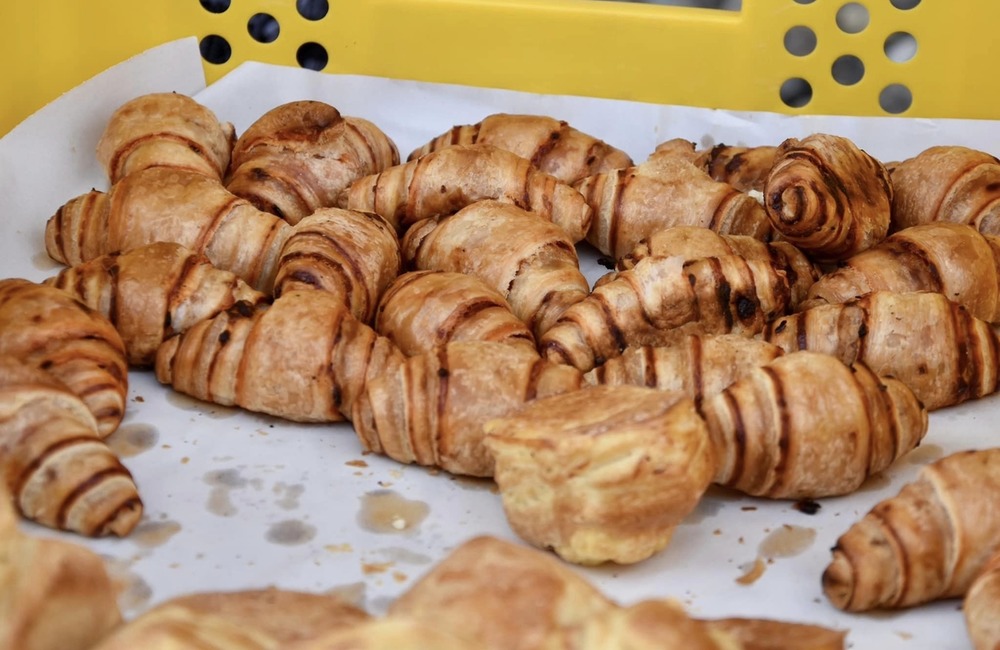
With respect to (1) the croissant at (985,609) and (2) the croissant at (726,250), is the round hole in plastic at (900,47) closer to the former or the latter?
(2) the croissant at (726,250)

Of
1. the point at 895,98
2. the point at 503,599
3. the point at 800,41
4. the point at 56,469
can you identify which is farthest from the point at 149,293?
the point at 895,98

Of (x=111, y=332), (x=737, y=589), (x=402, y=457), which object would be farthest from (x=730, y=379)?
(x=111, y=332)

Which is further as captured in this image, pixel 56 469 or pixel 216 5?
pixel 216 5

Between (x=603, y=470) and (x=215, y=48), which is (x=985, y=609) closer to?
(x=603, y=470)

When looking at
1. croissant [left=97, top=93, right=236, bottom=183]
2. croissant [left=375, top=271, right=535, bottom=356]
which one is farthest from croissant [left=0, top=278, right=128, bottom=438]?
croissant [left=97, top=93, right=236, bottom=183]

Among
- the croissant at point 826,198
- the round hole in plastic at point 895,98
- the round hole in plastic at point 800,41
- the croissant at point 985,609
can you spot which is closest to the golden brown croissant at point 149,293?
the croissant at point 826,198

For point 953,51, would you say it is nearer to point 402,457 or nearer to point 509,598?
point 402,457
